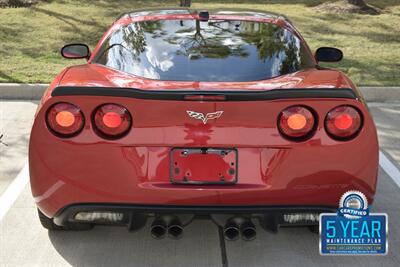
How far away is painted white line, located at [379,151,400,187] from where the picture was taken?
16.8 ft

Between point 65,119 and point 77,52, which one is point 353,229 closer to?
point 65,119

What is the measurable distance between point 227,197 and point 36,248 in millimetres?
1420

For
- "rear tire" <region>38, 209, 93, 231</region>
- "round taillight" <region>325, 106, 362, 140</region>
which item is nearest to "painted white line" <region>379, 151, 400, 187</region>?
"round taillight" <region>325, 106, 362, 140</region>

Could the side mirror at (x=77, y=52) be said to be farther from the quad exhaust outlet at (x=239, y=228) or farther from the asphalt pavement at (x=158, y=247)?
the quad exhaust outlet at (x=239, y=228)

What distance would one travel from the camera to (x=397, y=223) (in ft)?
13.9

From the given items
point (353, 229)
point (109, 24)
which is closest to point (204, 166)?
point (353, 229)

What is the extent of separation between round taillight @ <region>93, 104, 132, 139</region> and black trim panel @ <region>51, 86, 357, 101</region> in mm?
82

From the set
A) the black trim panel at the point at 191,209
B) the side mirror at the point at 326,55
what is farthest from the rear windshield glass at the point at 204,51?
the black trim panel at the point at 191,209

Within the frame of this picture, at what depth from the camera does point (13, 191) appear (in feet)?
15.5

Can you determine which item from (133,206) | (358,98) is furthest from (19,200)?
(358,98)

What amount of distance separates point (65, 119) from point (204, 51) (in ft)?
3.91

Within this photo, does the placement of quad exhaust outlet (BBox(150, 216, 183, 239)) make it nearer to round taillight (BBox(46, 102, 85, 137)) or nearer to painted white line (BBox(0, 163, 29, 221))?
round taillight (BBox(46, 102, 85, 137))

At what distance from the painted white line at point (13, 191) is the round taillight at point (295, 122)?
2.28 m

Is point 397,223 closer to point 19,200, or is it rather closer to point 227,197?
point 227,197
